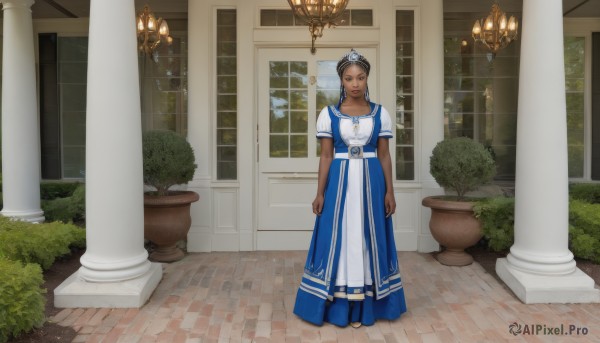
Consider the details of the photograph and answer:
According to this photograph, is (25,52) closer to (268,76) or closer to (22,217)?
(22,217)

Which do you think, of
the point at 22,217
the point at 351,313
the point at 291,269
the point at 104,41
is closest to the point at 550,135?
the point at 351,313

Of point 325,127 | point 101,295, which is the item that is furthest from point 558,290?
point 101,295

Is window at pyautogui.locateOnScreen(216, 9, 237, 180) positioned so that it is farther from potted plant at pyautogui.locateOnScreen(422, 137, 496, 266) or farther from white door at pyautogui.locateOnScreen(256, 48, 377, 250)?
potted plant at pyautogui.locateOnScreen(422, 137, 496, 266)

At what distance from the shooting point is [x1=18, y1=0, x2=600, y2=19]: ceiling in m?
6.90

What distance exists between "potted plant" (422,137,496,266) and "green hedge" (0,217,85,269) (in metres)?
3.77

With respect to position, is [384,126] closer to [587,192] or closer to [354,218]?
[354,218]

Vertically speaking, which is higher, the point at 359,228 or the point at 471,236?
the point at 359,228

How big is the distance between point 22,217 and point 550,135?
5.72 m

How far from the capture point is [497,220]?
5066mm

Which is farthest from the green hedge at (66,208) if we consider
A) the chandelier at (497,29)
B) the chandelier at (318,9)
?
the chandelier at (497,29)

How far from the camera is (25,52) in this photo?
19.3ft

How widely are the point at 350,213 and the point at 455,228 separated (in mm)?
2126

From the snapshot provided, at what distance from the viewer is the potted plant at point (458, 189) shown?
16.7 feet

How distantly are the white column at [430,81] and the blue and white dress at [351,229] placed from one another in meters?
2.48
